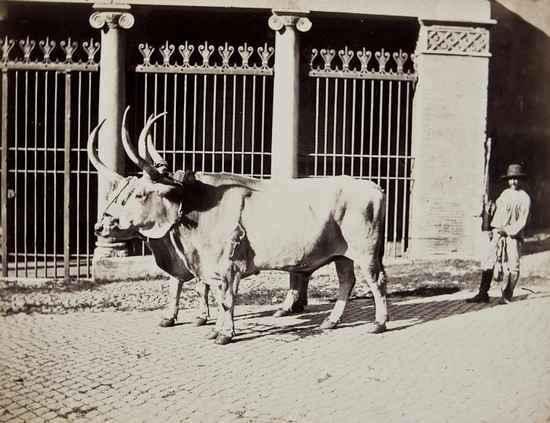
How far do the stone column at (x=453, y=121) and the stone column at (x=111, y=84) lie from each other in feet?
16.4

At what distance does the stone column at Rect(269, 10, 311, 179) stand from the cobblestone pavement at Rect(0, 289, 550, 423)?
3.81 metres

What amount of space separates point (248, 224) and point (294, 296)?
1563 millimetres

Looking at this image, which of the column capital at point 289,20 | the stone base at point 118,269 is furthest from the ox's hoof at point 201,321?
the column capital at point 289,20

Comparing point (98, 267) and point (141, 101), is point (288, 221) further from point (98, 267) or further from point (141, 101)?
point (141, 101)

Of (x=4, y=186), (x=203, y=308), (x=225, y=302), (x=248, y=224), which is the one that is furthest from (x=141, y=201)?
(x=4, y=186)

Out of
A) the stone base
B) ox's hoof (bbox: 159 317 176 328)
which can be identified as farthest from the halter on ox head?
the stone base

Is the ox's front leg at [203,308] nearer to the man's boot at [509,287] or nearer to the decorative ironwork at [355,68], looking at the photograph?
the man's boot at [509,287]

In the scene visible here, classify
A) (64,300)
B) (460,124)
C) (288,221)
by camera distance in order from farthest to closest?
(460,124)
(64,300)
(288,221)

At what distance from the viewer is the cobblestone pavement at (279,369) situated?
14.6 feet

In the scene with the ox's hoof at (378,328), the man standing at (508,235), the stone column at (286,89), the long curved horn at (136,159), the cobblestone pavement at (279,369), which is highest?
the stone column at (286,89)

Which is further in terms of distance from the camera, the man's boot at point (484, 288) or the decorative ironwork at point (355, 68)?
the decorative ironwork at point (355, 68)

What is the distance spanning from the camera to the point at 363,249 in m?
6.53

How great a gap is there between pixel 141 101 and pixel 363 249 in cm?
781

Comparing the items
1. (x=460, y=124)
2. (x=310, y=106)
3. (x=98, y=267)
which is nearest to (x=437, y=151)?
(x=460, y=124)
